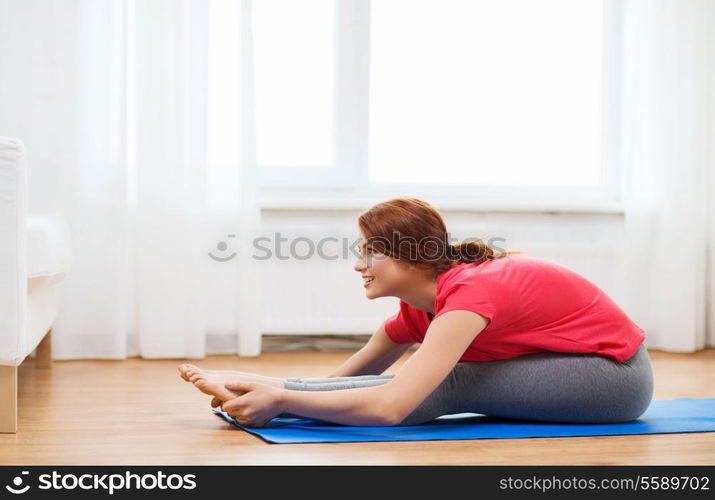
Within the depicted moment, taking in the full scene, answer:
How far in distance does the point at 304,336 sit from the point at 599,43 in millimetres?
1745

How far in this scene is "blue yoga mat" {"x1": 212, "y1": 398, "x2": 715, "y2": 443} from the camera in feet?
6.01

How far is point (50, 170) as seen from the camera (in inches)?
130

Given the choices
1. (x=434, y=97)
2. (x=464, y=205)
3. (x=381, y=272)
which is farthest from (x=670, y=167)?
(x=381, y=272)

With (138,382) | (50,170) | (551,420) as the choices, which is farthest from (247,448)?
(50,170)

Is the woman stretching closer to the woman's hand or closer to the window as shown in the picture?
the woman's hand

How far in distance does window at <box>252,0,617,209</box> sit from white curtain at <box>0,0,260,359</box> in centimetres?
32

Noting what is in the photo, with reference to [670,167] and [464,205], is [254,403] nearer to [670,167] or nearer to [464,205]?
[464,205]

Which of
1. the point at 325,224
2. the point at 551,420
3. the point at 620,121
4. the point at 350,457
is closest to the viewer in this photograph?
the point at 350,457

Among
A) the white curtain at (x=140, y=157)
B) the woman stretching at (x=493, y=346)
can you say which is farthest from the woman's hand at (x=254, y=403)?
the white curtain at (x=140, y=157)

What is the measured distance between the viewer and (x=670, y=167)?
375cm

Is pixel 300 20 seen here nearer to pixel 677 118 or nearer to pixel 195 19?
pixel 195 19

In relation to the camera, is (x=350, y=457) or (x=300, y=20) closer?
(x=350, y=457)

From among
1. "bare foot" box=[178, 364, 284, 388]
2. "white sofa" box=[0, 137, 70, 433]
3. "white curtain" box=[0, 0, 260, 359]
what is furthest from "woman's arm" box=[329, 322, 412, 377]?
"white curtain" box=[0, 0, 260, 359]

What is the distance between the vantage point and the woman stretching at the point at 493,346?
186 cm
